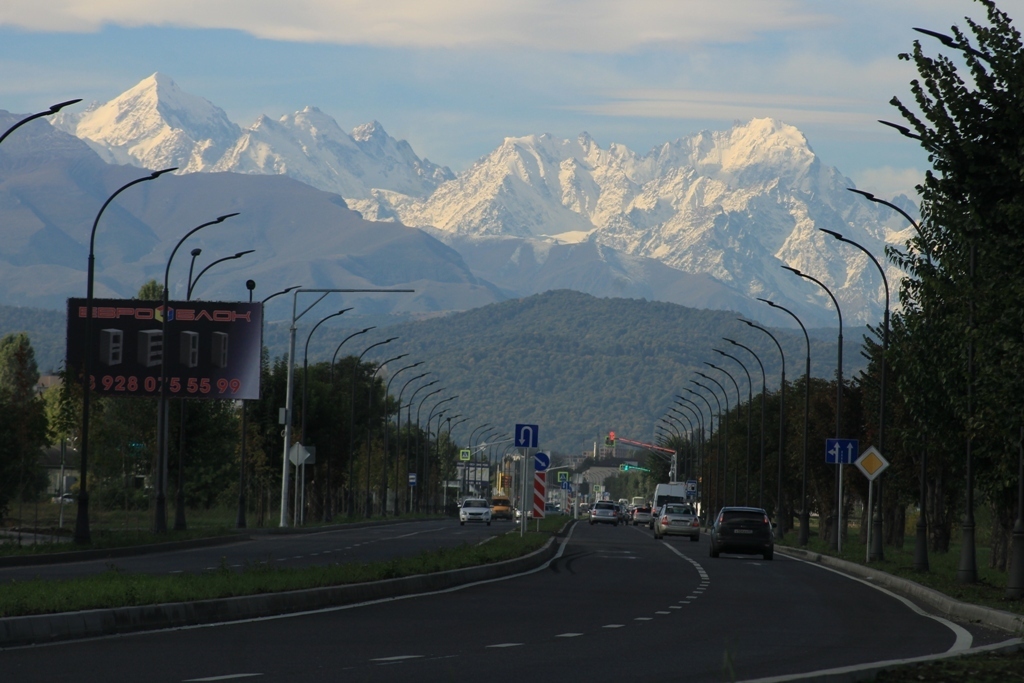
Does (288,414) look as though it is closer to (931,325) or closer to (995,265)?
(931,325)

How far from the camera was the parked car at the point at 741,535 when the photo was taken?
4609 centimetres

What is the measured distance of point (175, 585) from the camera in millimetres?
19859

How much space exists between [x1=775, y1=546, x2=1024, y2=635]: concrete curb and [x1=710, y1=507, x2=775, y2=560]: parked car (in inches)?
141

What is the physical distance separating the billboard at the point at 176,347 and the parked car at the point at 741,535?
62.2ft

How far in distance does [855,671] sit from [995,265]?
12.6m

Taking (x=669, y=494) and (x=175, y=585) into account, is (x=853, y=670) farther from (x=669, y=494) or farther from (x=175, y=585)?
(x=669, y=494)

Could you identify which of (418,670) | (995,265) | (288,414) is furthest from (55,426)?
(418,670)

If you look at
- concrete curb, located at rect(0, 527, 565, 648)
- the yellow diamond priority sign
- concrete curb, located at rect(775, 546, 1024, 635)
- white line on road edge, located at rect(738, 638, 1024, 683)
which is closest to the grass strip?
concrete curb, located at rect(0, 527, 565, 648)

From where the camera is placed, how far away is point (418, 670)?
523 inches

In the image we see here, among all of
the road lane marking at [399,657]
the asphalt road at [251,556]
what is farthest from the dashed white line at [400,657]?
the asphalt road at [251,556]

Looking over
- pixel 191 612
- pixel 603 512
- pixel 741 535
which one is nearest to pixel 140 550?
pixel 741 535

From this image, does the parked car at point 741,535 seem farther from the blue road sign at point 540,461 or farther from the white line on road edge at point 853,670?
the white line on road edge at point 853,670

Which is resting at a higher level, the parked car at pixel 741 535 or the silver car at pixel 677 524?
the parked car at pixel 741 535

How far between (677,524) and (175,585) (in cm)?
5095
